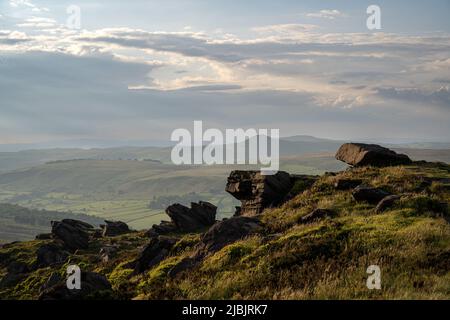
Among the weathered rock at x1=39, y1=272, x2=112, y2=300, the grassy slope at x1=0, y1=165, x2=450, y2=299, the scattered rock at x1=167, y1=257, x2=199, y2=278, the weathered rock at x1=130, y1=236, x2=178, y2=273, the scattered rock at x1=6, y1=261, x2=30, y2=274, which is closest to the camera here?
the grassy slope at x1=0, y1=165, x2=450, y2=299

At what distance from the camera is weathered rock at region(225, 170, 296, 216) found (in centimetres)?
4262

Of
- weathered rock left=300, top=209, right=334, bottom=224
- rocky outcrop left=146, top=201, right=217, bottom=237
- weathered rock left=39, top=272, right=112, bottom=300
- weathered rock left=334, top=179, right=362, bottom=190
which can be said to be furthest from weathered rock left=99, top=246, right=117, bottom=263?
weathered rock left=300, top=209, right=334, bottom=224

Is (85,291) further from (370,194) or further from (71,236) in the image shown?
(71,236)

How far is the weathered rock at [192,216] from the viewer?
59312 mm

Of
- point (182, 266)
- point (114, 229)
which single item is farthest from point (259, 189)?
point (114, 229)

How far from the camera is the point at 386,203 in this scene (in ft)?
98.8

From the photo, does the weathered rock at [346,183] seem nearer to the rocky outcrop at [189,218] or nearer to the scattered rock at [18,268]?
the rocky outcrop at [189,218]

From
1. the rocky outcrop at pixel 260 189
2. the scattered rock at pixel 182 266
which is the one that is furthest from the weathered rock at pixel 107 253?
the scattered rock at pixel 182 266

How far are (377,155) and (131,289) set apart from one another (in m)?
30.4

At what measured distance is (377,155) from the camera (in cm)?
4662

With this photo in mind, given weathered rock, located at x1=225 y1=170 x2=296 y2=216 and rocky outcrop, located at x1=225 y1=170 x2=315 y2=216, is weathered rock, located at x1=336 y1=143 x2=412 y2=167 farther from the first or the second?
weathered rock, located at x1=225 y1=170 x2=296 y2=216
